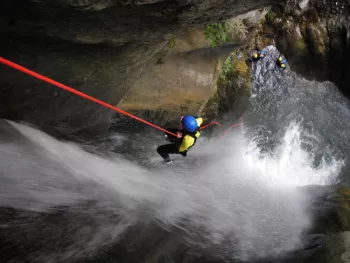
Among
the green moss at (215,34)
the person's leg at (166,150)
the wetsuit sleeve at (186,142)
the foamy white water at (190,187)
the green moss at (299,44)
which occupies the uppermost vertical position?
the green moss at (299,44)

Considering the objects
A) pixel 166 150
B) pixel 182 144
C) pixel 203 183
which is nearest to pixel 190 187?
pixel 203 183

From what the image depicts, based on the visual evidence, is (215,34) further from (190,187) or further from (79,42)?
(79,42)

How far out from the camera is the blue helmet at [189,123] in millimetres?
4543

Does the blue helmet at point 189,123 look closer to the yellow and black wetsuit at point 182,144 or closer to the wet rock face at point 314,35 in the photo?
the yellow and black wetsuit at point 182,144

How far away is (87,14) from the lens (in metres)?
2.69

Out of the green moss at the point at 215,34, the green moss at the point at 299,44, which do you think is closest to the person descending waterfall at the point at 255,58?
the green moss at the point at 299,44

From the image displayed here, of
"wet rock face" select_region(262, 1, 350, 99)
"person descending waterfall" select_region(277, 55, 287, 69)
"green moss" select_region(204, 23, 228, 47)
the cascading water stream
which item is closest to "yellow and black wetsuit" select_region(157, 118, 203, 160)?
the cascading water stream

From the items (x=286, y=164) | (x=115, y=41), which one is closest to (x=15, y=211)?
(x=115, y=41)

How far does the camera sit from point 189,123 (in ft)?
14.9

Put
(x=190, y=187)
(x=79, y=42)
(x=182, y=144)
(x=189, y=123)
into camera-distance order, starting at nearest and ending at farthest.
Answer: (x=79, y=42)
(x=189, y=123)
(x=182, y=144)
(x=190, y=187)

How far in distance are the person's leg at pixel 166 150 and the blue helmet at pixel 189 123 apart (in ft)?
2.42

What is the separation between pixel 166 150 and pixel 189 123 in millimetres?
1068

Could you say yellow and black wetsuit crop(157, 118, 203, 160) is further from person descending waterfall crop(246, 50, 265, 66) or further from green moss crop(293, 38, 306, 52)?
green moss crop(293, 38, 306, 52)

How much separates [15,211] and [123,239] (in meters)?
1.52
